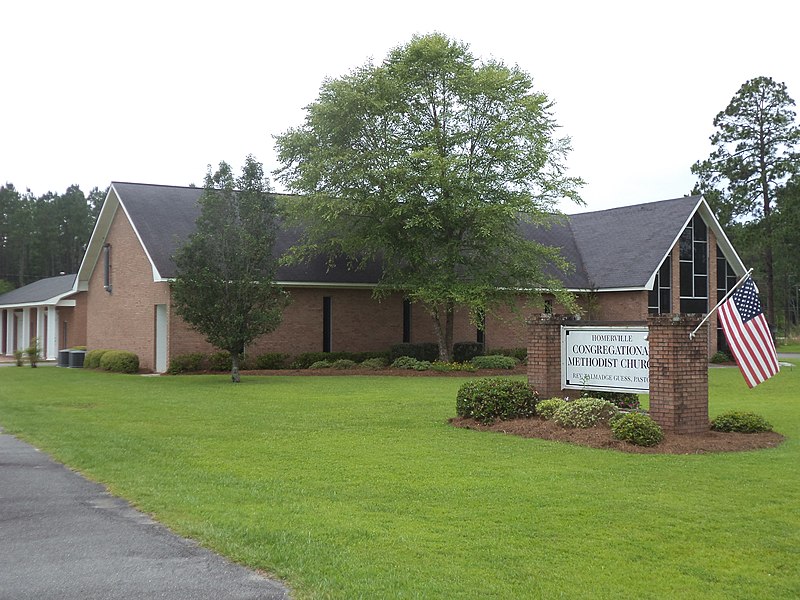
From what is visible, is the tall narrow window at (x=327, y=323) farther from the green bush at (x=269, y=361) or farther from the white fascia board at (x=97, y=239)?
the white fascia board at (x=97, y=239)

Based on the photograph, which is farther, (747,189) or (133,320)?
(747,189)

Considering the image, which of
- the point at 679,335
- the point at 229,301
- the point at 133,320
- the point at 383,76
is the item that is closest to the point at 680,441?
the point at 679,335

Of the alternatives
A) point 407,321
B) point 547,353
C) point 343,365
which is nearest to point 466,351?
point 407,321

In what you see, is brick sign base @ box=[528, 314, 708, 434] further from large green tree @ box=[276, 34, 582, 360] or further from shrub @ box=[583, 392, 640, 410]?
large green tree @ box=[276, 34, 582, 360]

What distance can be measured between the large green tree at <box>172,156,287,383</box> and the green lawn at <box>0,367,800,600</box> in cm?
899

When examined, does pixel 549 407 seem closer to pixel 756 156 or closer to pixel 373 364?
pixel 373 364

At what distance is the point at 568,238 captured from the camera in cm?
4303

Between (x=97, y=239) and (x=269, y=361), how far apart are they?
419 inches

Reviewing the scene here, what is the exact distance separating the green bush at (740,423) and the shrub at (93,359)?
26.0m

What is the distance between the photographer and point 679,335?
43.5ft

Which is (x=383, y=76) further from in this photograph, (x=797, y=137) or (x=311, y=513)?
(x=797, y=137)

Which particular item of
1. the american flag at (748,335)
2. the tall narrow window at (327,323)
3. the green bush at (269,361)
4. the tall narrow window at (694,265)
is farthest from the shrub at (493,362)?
the american flag at (748,335)

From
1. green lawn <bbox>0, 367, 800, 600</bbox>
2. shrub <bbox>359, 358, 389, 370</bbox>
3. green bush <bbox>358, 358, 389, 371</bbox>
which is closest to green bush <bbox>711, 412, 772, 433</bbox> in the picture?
green lawn <bbox>0, 367, 800, 600</bbox>

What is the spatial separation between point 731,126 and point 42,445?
53939 mm
